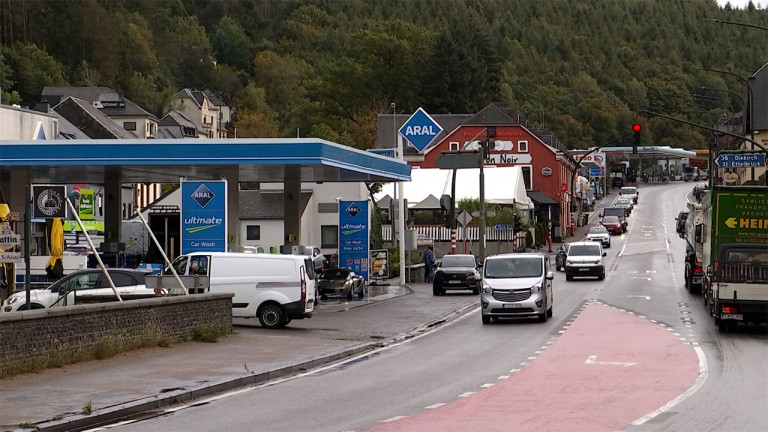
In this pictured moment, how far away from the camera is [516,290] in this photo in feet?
107

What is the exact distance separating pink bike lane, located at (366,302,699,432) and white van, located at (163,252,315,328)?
655cm

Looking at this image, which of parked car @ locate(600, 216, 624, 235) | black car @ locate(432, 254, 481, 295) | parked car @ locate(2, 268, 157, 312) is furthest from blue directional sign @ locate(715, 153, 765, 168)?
parked car @ locate(600, 216, 624, 235)

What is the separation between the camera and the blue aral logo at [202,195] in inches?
1283

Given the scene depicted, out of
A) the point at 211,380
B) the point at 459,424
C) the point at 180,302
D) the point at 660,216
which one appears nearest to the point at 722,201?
the point at 180,302

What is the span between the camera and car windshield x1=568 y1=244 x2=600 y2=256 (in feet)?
187

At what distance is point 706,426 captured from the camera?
1312 cm

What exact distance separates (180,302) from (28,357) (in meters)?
6.21

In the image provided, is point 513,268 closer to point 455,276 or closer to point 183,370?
point 455,276

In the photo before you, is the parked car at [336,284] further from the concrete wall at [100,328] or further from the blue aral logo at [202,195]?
the concrete wall at [100,328]

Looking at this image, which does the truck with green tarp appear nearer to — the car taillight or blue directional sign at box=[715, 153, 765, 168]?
blue directional sign at box=[715, 153, 765, 168]

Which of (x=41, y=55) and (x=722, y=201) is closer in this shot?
(x=722, y=201)

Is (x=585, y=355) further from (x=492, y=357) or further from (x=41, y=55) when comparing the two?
(x=41, y=55)

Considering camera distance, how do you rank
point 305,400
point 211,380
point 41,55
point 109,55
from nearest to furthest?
point 305,400
point 211,380
point 41,55
point 109,55

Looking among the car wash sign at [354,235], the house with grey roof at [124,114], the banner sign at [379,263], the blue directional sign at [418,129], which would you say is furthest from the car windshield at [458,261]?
the house with grey roof at [124,114]
